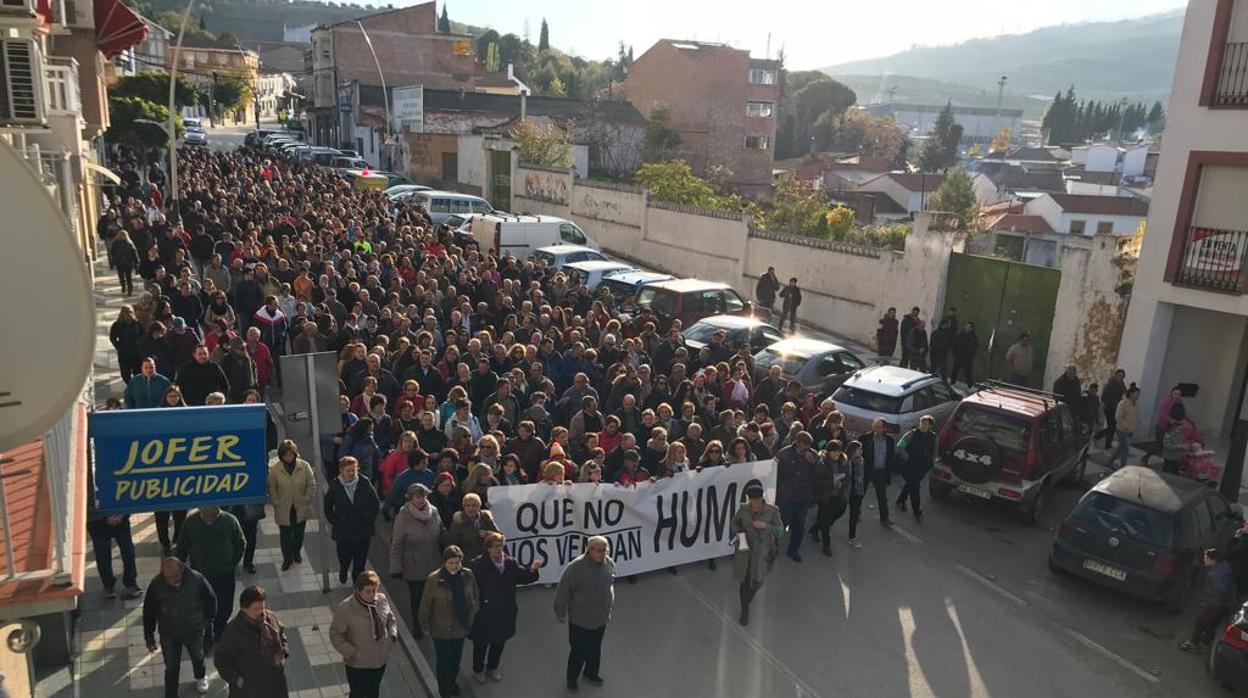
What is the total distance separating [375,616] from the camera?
22.5 ft

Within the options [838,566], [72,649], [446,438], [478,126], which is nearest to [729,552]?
[838,566]

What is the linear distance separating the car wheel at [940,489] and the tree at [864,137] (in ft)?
456

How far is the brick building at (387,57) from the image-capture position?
227ft

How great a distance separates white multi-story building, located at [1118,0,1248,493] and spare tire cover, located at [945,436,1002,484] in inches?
252

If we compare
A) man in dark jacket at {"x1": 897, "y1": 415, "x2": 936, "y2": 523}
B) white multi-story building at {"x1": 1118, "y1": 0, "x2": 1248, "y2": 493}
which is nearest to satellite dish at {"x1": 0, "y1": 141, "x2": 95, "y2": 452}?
man in dark jacket at {"x1": 897, "y1": 415, "x2": 936, "y2": 523}

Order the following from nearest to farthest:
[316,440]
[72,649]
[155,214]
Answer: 1. [72,649]
2. [316,440]
3. [155,214]

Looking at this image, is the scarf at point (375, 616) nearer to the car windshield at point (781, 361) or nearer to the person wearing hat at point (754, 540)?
the person wearing hat at point (754, 540)

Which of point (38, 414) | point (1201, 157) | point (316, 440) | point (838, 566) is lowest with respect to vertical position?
point (838, 566)

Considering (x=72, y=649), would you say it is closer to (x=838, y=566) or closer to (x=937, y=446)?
(x=838, y=566)

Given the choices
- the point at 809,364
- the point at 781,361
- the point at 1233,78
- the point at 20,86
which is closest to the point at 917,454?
the point at 809,364

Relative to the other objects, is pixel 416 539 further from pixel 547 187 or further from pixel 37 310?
pixel 547 187

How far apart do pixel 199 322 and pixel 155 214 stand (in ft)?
33.4

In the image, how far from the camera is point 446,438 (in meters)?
10.6

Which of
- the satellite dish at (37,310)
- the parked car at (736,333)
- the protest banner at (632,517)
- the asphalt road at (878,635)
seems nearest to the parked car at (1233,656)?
the asphalt road at (878,635)
